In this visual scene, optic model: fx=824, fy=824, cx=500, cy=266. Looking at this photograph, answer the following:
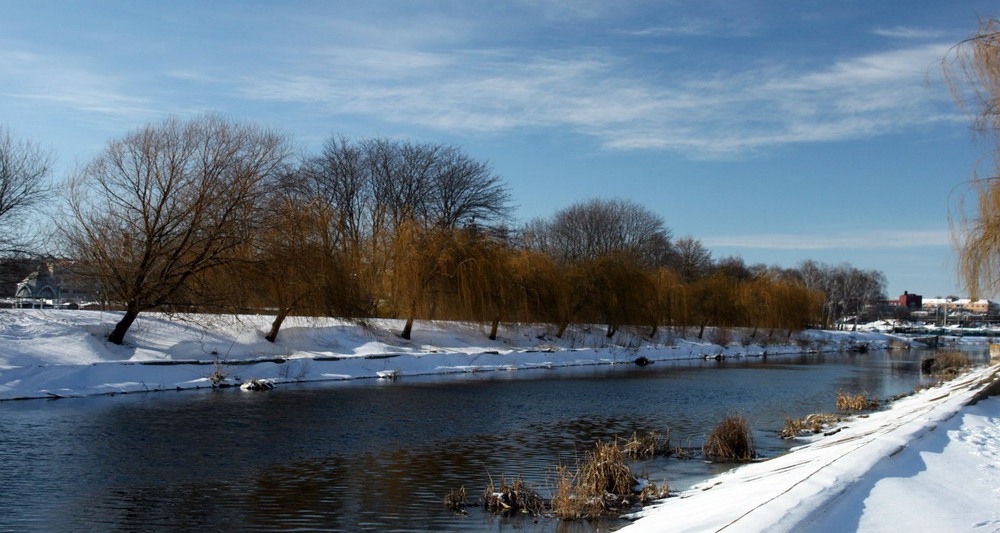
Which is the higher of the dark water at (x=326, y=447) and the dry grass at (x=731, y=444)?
the dry grass at (x=731, y=444)

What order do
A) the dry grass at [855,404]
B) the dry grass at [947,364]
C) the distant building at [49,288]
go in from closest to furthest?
the dry grass at [855,404] < the distant building at [49,288] < the dry grass at [947,364]

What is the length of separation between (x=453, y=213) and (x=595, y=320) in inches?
557

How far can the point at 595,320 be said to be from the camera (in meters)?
50.4

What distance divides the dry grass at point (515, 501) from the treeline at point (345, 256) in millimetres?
21102

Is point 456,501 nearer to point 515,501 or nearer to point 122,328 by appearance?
point 515,501

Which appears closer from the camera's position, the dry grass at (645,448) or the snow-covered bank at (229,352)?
the dry grass at (645,448)

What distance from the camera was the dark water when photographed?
35.2 ft

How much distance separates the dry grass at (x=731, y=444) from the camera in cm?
1542

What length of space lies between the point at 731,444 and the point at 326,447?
776 centimetres

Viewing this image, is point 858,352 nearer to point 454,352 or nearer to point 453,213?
point 453,213

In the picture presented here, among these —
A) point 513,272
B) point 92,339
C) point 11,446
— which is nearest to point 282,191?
point 92,339

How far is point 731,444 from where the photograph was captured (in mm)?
15477

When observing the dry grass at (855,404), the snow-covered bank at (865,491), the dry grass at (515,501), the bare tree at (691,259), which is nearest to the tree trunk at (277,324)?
the dry grass at (855,404)

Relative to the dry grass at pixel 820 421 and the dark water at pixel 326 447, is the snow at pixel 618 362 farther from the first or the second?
the dark water at pixel 326 447
